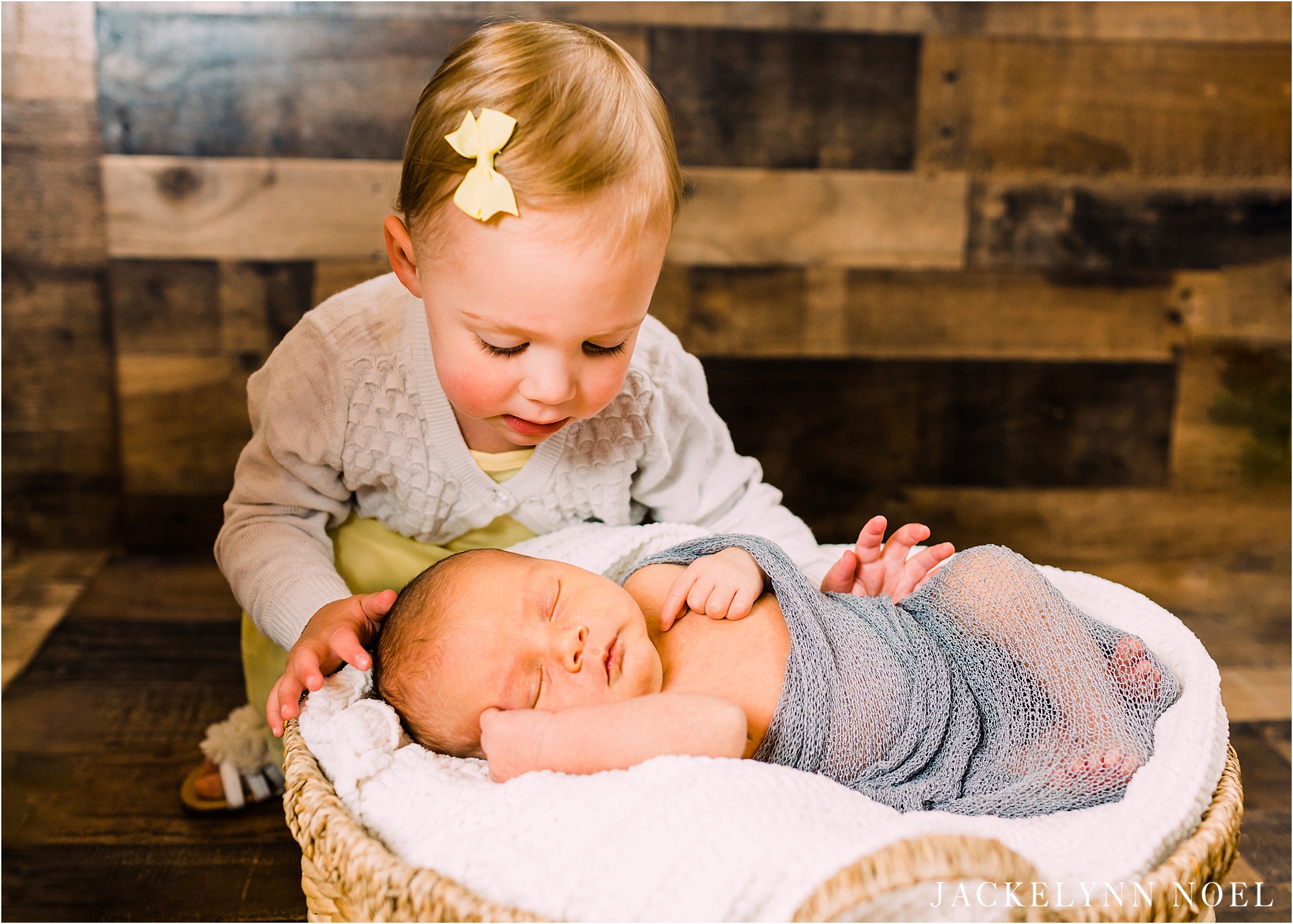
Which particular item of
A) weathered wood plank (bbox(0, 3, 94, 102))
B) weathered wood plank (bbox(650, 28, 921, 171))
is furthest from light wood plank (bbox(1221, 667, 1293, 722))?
weathered wood plank (bbox(0, 3, 94, 102))

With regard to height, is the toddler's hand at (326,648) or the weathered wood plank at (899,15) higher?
the weathered wood plank at (899,15)

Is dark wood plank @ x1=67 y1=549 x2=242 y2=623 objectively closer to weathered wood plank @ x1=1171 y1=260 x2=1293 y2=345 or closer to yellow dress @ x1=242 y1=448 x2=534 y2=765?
yellow dress @ x1=242 y1=448 x2=534 y2=765

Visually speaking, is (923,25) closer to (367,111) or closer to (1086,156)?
(1086,156)

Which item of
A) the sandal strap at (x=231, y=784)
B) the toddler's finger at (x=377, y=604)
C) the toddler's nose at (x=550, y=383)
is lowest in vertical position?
the sandal strap at (x=231, y=784)

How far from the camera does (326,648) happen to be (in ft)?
3.00

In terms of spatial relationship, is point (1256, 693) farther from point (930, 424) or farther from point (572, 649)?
point (572, 649)

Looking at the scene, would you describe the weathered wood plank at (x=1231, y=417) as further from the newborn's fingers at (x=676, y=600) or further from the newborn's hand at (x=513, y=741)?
the newborn's hand at (x=513, y=741)

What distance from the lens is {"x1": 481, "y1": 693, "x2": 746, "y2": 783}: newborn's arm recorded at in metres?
0.80

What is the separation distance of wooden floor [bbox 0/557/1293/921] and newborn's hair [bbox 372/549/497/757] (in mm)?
389

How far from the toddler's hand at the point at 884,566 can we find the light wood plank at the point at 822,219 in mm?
730

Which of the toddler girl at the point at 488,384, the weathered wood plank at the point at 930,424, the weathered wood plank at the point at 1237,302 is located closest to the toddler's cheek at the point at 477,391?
the toddler girl at the point at 488,384


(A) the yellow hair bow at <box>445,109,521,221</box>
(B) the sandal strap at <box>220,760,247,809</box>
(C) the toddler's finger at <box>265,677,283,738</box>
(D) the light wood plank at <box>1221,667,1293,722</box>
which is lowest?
(D) the light wood plank at <box>1221,667,1293,722</box>

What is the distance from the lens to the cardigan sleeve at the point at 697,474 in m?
1.20

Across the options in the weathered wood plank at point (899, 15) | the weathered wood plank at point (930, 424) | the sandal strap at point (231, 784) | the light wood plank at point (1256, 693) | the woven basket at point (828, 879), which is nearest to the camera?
the woven basket at point (828, 879)
